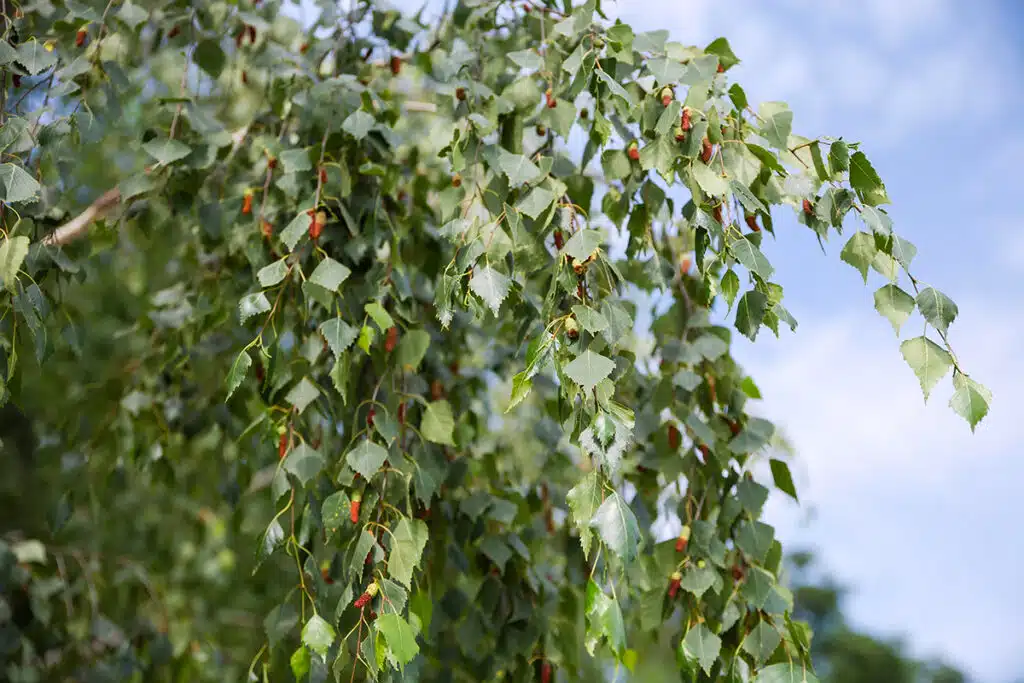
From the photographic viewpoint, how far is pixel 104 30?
1303 mm

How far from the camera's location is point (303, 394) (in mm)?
1109

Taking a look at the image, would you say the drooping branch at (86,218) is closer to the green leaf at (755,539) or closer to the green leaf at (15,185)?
the green leaf at (15,185)

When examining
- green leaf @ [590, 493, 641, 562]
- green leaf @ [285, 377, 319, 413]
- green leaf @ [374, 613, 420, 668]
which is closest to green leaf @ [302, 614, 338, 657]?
green leaf @ [374, 613, 420, 668]

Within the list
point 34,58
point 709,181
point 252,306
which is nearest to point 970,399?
point 709,181

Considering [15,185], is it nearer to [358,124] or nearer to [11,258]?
[11,258]

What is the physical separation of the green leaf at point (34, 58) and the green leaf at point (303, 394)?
1.54ft

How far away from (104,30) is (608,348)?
2.92 feet

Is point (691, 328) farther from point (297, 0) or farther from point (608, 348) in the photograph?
point (297, 0)

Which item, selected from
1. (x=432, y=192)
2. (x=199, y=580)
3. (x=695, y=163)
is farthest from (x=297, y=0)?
(x=199, y=580)

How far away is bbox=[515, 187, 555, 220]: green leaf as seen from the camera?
94 cm

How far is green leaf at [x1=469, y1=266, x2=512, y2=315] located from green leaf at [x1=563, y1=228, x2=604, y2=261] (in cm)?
7

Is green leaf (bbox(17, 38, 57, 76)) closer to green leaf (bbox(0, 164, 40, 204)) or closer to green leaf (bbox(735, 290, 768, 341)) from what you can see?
green leaf (bbox(0, 164, 40, 204))

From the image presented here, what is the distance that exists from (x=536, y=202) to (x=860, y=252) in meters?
0.34

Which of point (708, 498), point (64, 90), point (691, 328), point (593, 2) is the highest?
point (593, 2)
